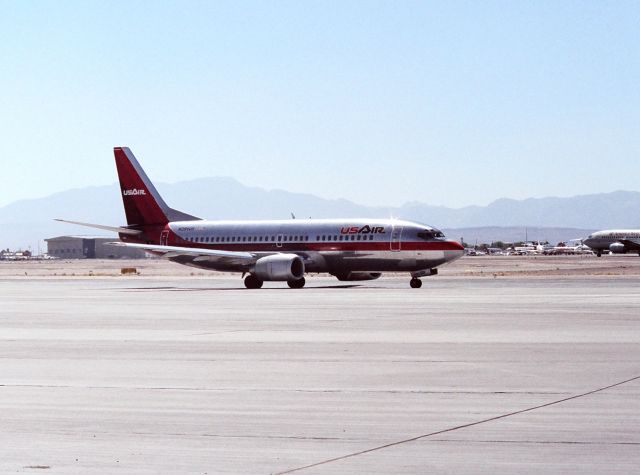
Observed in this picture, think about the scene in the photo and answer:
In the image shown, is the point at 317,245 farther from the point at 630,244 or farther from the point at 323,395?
the point at 630,244

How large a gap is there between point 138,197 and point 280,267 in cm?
1446

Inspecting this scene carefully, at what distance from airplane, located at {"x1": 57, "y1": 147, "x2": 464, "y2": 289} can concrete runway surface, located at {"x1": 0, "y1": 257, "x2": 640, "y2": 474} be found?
2645 cm

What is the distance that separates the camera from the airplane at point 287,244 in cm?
5400

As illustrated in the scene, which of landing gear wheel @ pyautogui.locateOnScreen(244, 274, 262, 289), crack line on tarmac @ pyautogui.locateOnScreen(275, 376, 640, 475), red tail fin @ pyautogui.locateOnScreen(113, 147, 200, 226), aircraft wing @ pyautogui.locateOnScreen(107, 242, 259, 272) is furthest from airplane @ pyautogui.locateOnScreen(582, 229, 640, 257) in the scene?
crack line on tarmac @ pyautogui.locateOnScreen(275, 376, 640, 475)

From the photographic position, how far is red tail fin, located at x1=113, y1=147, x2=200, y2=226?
64188mm

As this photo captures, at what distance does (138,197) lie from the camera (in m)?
64.8

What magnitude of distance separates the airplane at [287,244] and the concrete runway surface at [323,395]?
1041 inches

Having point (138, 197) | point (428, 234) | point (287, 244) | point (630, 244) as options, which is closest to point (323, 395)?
point (428, 234)

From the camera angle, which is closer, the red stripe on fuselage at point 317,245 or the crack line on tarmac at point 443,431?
the crack line on tarmac at point 443,431

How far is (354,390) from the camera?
13.9 meters

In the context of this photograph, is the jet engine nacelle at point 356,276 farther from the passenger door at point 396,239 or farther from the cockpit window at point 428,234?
the cockpit window at point 428,234

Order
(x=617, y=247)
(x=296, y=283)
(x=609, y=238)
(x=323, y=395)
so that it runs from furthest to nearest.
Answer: (x=609, y=238), (x=617, y=247), (x=296, y=283), (x=323, y=395)

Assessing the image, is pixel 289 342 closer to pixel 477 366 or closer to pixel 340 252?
pixel 477 366

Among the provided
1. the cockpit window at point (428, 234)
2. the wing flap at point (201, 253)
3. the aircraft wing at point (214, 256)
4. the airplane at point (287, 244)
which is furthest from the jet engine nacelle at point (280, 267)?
the cockpit window at point (428, 234)
